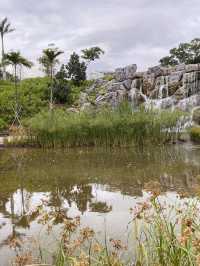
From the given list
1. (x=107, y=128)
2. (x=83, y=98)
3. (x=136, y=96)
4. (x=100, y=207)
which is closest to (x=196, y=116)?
(x=136, y=96)

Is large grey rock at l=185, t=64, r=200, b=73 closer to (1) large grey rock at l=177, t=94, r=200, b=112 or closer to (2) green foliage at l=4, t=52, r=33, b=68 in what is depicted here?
(1) large grey rock at l=177, t=94, r=200, b=112

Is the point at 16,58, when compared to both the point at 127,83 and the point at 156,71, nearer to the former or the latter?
the point at 127,83

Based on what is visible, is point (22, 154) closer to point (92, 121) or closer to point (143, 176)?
point (92, 121)

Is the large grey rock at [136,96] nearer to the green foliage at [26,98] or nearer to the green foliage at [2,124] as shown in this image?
the green foliage at [26,98]

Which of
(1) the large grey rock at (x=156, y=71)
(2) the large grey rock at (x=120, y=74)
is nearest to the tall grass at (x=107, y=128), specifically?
(1) the large grey rock at (x=156, y=71)

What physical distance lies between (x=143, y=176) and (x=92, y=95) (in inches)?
913

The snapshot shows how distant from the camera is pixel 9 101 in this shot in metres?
30.3

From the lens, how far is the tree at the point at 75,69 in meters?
37.3

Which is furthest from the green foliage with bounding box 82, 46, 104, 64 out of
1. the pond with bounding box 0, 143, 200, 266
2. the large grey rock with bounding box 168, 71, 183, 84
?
the pond with bounding box 0, 143, 200, 266

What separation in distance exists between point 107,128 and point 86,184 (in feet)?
28.0

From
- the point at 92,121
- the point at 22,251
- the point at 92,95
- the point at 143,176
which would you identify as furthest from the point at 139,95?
the point at 22,251

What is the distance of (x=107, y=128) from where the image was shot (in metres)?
17.9

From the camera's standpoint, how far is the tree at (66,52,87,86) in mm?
37281

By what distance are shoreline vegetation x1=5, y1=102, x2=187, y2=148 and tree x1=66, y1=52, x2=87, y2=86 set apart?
60.9ft
